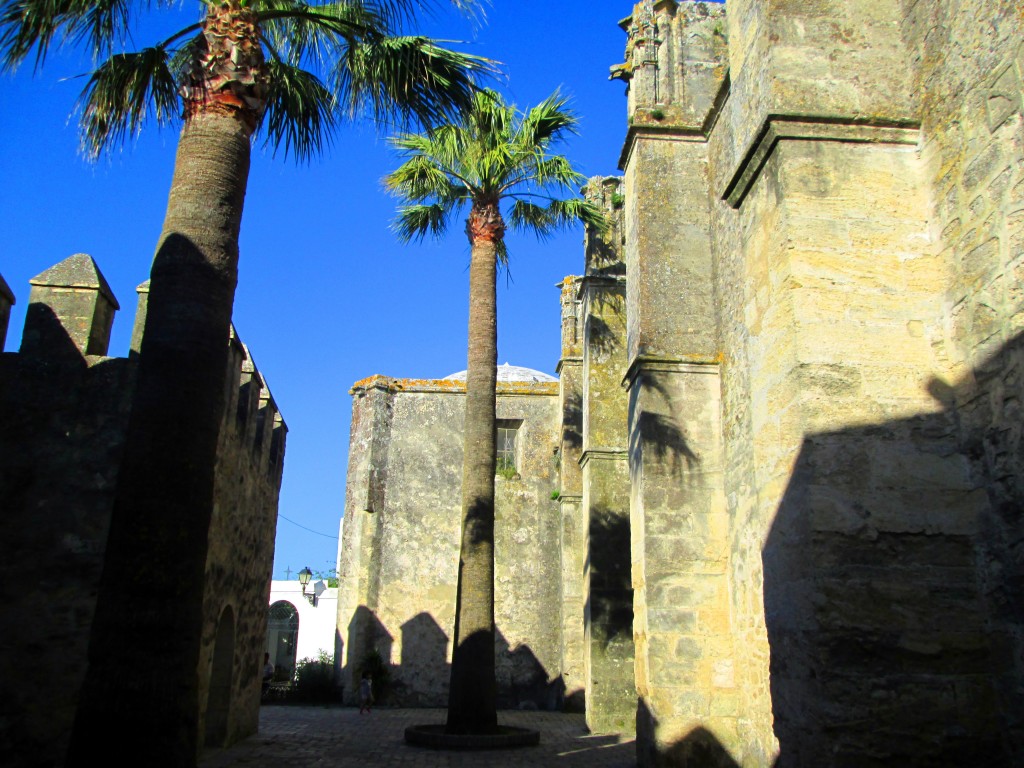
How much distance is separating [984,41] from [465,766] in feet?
27.3

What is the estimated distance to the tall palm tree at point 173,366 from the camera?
4707mm

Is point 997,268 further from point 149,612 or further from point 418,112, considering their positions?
point 418,112

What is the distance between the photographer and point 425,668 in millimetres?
19391

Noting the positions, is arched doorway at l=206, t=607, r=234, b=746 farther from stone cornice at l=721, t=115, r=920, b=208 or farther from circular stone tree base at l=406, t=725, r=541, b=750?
stone cornice at l=721, t=115, r=920, b=208

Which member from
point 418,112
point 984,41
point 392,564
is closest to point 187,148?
point 418,112

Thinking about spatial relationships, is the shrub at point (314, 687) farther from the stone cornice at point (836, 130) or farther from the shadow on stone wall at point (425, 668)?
the stone cornice at point (836, 130)

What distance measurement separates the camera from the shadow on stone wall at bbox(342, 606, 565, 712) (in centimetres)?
1908

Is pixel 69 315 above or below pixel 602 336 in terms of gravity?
below

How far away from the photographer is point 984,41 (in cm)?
457

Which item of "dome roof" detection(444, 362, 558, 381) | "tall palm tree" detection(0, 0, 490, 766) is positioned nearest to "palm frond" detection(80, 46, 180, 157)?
"tall palm tree" detection(0, 0, 490, 766)

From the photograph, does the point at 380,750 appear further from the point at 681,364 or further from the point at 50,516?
the point at 681,364

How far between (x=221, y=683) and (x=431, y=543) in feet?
31.2

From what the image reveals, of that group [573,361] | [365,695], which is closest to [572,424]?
[573,361]

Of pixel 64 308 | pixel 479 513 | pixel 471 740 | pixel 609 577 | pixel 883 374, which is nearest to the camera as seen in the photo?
pixel 883 374
